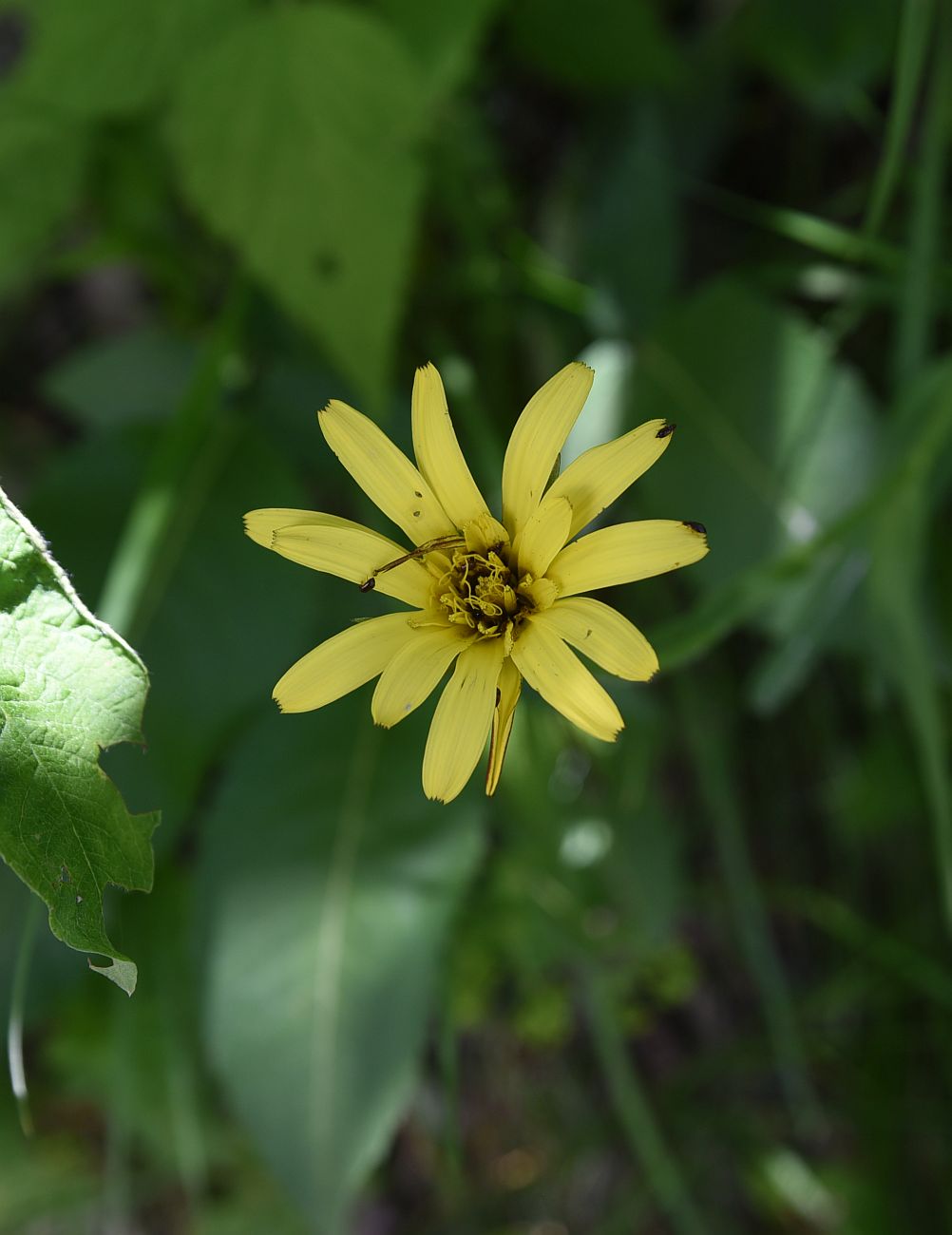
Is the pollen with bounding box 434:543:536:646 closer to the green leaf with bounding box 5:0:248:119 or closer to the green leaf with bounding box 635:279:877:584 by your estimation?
the green leaf with bounding box 635:279:877:584

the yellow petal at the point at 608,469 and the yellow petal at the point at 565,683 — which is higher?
the yellow petal at the point at 608,469

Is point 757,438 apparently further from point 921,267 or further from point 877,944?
point 877,944

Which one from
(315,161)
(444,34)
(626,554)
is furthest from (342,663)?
(444,34)

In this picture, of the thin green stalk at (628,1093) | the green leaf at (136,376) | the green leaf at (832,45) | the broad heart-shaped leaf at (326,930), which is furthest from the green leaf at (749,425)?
the green leaf at (136,376)

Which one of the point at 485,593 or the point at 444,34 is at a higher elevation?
the point at 444,34

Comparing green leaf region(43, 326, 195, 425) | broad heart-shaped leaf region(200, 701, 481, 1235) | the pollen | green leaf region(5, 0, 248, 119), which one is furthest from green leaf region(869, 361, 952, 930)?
green leaf region(43, 326, 195, 425)

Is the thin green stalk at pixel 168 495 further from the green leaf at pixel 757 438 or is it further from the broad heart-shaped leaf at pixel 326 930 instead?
the green leaf at pixel 757 438
